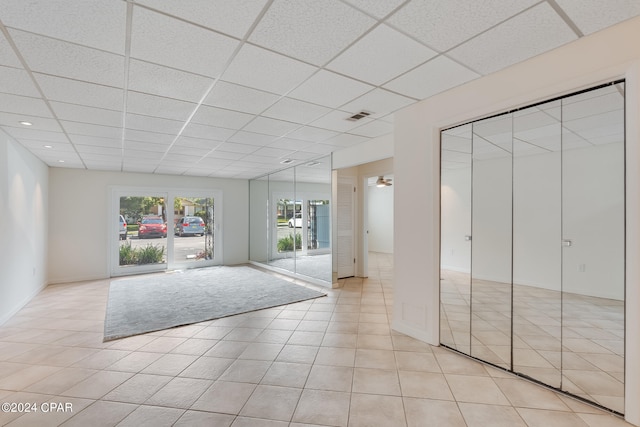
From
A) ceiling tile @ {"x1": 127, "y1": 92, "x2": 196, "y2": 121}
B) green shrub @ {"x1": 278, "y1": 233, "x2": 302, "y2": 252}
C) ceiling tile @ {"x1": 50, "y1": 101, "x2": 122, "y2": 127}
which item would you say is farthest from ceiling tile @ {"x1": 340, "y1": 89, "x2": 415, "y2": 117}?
green shrub @ {"x1": 278, "y1": 233, "x2": 302, "y2": 252}

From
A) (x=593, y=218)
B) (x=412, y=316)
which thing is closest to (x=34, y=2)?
(x=412, y=316)

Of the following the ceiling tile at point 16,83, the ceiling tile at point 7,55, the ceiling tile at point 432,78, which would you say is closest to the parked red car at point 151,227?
the ceiling tile at point 16,83

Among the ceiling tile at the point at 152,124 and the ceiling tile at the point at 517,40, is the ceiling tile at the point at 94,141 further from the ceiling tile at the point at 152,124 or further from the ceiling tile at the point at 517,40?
the ceiling tile at the point at 517,40

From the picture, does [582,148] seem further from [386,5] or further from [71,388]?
[71,388]

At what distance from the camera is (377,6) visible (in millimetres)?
1610

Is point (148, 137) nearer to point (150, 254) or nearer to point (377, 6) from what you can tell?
point (377, 6)

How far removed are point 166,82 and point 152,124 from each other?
1.30 meters

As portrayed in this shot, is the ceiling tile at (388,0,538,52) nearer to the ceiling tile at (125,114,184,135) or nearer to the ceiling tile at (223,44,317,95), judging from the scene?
the ceiling tile at (223,44,317,95)

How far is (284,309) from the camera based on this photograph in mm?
4320

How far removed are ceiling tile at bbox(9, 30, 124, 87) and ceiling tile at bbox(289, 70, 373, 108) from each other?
4.72 ft

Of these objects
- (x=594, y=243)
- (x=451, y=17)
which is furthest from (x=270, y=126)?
(x=594, y=243)

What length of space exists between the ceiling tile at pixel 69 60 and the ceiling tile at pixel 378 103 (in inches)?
81.0

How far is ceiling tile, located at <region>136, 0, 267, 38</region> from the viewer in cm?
156

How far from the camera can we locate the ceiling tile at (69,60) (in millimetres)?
1879
